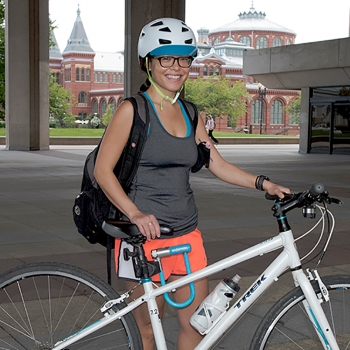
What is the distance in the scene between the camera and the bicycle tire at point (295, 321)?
2818mm

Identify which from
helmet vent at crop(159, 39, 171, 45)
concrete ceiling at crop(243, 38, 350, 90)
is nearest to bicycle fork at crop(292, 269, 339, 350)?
helmet vent at crop(159, 39, 171, 45)

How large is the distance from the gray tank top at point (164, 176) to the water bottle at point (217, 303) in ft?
1.23

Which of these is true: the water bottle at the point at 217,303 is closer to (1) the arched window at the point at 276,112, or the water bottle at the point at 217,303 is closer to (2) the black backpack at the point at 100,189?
(2) the black backpack at the point at 100,189

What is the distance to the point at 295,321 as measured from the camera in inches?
113

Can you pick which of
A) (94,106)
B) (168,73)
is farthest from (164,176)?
(94,106)

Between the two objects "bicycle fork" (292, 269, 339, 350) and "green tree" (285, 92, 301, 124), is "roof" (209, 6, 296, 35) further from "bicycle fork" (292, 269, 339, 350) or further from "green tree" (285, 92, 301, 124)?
"bicycle fork" (292, 269, 339, 350)

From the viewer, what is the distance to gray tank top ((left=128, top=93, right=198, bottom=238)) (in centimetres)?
310

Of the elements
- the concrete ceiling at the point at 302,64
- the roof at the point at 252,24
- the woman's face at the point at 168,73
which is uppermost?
the roof at the point at 252,24

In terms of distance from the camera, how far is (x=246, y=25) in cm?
15062

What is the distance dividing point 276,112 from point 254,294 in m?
104

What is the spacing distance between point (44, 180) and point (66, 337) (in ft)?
41.0

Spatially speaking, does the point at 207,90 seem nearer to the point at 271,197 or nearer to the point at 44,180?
the point at 44,180

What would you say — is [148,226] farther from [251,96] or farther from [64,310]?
[251,96]

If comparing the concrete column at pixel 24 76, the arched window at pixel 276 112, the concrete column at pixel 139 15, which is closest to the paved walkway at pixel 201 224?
the concrete column at pixel 139 15
